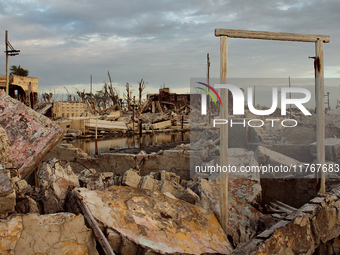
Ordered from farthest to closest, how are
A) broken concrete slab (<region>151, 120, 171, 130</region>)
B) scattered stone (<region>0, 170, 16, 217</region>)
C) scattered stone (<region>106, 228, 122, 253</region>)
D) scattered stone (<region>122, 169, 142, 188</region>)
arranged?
broken concrete slab (<region>151, 120, 171, 130</region>) < scattered stone (<region>122, 169, 142, 188</region>) < scattered stone (<region>106, 228, 122, 253</region>) < scattered stone (<region>0, 170, 16, 217</region>)

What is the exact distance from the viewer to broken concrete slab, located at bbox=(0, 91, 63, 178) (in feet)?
15.0

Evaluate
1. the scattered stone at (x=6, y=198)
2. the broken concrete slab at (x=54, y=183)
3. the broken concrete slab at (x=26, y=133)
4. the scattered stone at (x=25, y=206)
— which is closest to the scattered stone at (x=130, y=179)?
the broken concrete slab at (x=54, y=183)

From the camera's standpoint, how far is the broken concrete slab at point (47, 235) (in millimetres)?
2756

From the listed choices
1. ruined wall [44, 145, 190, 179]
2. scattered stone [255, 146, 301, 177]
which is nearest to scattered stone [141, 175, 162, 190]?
ruined wall [44, 145, 190, 179]

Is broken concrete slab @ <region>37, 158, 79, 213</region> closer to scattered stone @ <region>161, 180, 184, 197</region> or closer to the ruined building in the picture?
scattered stone @ <region>161, 180, 184, 197</region>

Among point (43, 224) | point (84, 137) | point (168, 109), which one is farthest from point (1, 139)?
point (168, 109)

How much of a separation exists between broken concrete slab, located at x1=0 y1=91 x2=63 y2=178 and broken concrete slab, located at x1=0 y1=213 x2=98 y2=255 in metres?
1.78

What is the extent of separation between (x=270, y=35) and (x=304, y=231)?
255 cm

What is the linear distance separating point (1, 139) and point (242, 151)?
4.71 meters

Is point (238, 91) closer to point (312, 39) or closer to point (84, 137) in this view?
point (312, 39)

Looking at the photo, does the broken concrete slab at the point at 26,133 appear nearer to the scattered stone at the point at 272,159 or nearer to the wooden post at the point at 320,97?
the wooden post at the point at 320,97

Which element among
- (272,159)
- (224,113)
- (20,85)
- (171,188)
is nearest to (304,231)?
(224,113)

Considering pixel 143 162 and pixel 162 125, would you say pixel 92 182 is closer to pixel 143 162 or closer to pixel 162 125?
pixel 143 162

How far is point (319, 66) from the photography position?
4.16 m
